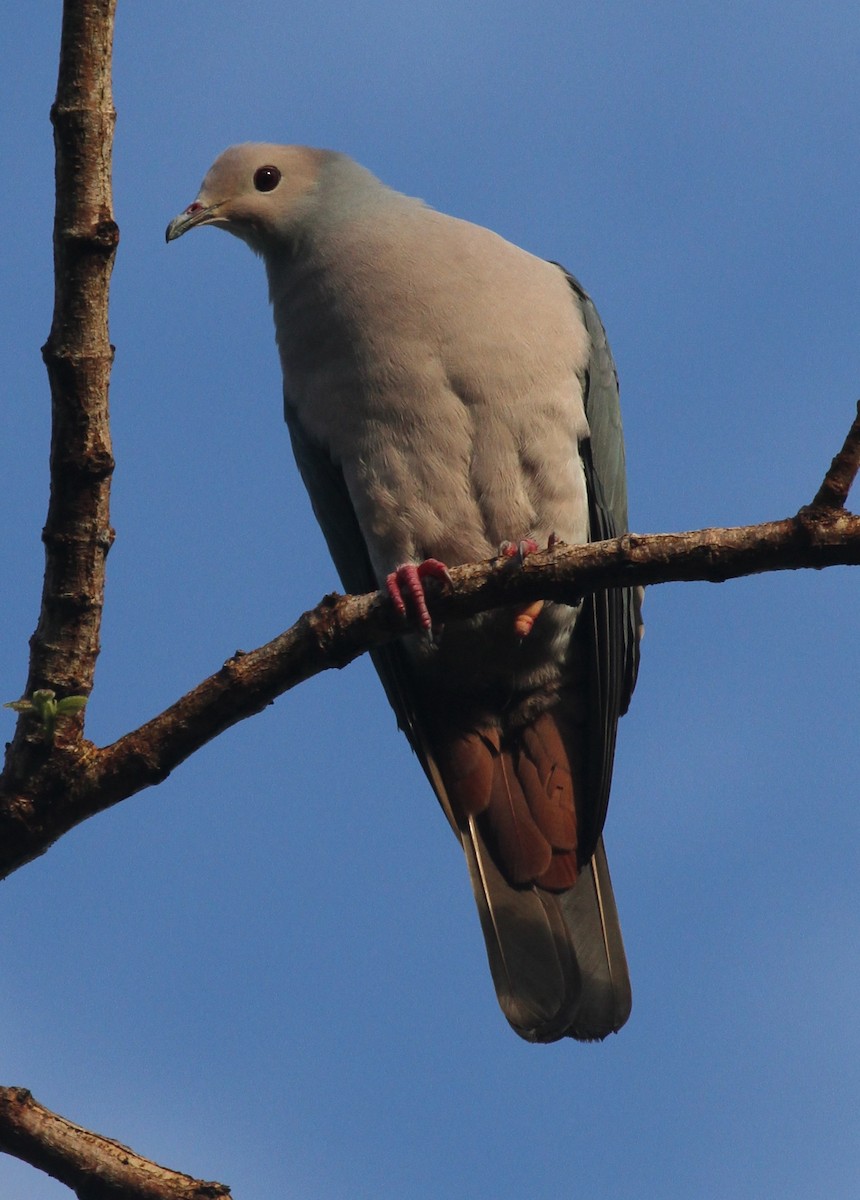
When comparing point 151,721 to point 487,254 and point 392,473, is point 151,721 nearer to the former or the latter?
point 392,473

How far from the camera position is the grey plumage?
4.80 meters

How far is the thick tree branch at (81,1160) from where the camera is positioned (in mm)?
2967

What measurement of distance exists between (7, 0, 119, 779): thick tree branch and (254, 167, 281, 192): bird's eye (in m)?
2.62

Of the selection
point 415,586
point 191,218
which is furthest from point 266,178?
point 415,586

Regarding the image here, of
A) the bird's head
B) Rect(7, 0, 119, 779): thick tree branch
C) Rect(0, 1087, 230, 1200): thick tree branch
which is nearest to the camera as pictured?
Rect(0, 1087, 230, 1200): thick tree branch

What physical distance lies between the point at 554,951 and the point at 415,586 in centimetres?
169

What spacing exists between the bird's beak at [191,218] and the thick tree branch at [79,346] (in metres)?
2.52

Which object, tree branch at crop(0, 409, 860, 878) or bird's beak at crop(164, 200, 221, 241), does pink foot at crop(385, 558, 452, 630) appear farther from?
bird's beak at crop(164, 200, 221, 241)

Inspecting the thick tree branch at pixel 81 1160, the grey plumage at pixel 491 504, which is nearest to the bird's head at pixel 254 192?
the grey plumage at pixel 491 504

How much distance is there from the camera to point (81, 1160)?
2.99 m

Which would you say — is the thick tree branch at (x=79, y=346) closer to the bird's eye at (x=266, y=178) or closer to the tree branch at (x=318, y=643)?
the tree branch at (x=318, y=643)

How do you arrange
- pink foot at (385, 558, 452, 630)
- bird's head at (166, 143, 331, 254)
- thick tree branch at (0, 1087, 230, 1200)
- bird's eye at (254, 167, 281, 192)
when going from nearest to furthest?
thick tree branch at (0, 1087, 230, 1200) → pink foot at (385, 558, 452, 630) → bird's head at (166, 143, 331, 254) → bird's eye at (254, 167, 281, 192)

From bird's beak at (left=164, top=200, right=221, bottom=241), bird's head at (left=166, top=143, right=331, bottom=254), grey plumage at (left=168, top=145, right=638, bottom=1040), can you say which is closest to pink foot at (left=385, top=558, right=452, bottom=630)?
grey plumage at (left=168, top=145, right=638, bottom=1040)

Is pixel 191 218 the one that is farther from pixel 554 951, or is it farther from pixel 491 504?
pixel 554 951
